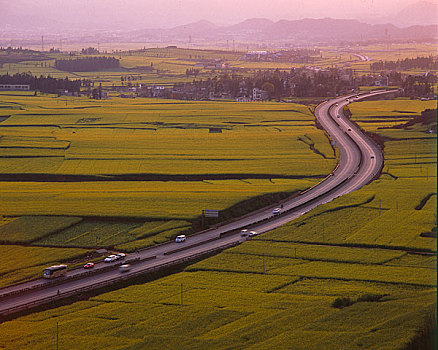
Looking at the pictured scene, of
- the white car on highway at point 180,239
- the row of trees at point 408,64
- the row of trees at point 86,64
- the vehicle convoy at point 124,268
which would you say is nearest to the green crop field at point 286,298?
the white car on highway at point 180,239

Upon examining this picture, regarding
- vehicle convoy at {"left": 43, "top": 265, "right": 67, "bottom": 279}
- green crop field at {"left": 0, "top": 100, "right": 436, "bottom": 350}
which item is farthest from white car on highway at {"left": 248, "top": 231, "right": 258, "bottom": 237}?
vehicle convoy at {"left": 43, "top": 265, "right": 67, "bottom": 279}

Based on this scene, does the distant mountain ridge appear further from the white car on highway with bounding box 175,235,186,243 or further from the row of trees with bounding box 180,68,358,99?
the white car on highway with bounding box 175,235,186,243

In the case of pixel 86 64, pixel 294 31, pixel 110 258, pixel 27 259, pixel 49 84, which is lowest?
pixel 27 259

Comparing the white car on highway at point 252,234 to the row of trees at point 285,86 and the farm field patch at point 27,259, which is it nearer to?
the farm field patch at point 27,259

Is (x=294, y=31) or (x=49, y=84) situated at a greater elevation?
(x=294, y=31)

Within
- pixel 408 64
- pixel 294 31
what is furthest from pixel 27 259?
pixel 294 31

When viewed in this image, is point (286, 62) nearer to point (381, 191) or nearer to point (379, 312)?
point (381, 191)

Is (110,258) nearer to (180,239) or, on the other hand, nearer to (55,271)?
(55,271)
